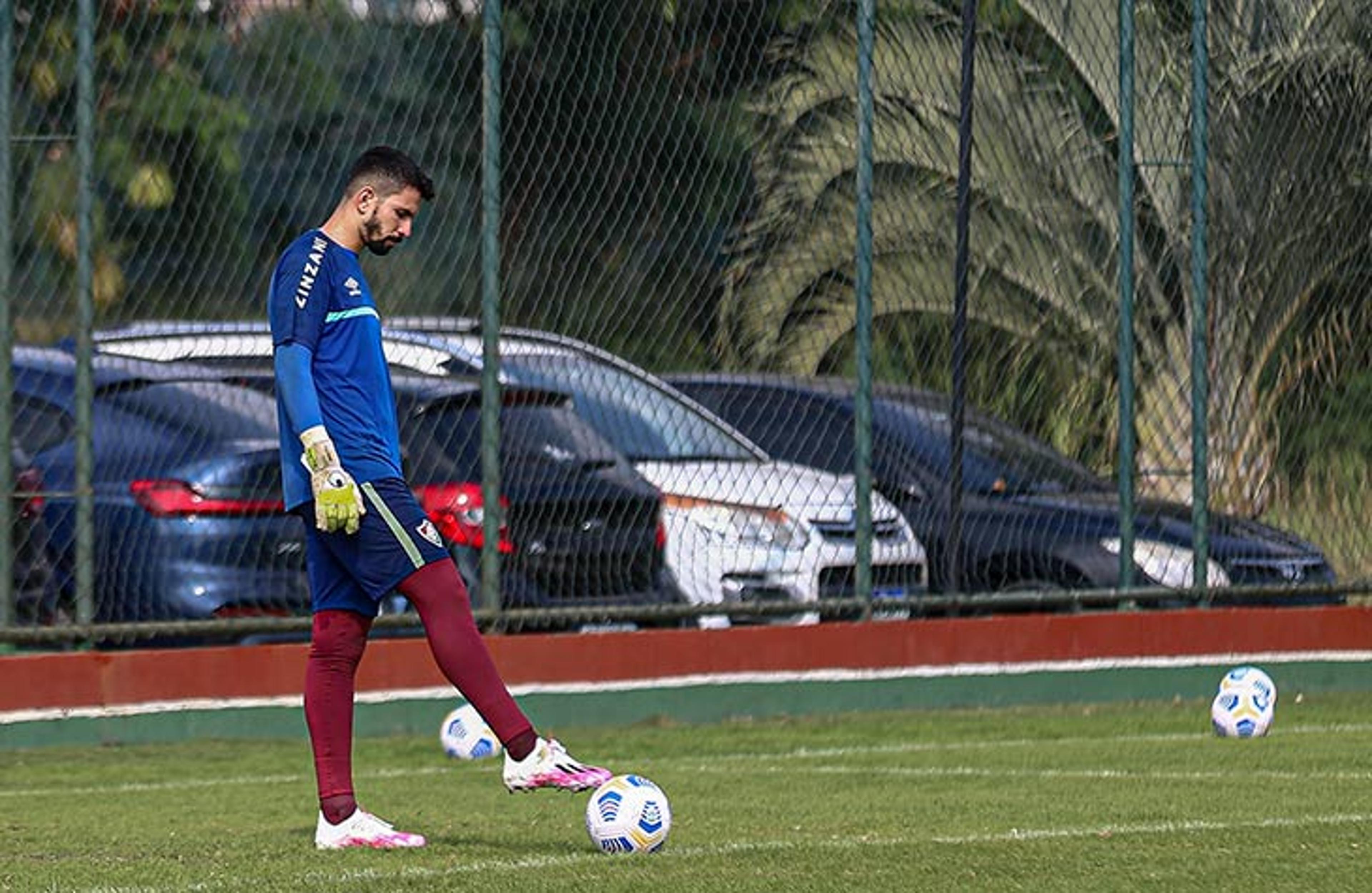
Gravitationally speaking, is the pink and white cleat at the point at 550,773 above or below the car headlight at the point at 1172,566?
below

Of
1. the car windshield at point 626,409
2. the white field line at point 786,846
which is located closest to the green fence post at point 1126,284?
the car windshield at point 626,409

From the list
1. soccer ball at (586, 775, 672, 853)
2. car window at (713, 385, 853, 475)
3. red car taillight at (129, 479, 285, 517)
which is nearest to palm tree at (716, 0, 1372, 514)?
car window at (713, 385, 853, 475)

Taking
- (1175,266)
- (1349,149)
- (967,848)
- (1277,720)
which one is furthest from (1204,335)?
(967,848)

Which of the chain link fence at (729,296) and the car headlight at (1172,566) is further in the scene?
the car headlight at (1172,566)

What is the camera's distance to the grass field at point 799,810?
6801mm

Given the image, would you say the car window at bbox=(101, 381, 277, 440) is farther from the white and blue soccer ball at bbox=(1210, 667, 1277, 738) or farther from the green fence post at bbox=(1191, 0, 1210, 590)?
the green fence post at bbox=(1191, 0, 1210, 590)

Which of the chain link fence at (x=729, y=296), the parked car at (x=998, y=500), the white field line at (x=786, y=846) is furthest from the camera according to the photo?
the parked car at (x=998, y=500)

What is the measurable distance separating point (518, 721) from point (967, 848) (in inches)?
49.2

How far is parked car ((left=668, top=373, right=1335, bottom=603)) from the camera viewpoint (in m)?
12.9

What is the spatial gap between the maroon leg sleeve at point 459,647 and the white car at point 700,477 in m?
4.39

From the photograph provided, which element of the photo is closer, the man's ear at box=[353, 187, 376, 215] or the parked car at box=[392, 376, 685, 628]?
the man's ear at box=[353, 187, 376, 215]

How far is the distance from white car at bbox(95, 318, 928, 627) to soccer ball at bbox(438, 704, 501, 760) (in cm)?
181

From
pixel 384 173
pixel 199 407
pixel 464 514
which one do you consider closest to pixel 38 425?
pixel 199 407

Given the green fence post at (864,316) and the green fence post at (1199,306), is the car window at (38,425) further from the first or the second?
the green fence post at (1199,306)
